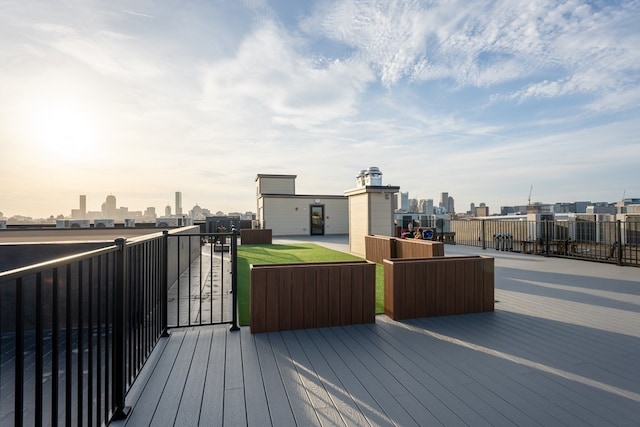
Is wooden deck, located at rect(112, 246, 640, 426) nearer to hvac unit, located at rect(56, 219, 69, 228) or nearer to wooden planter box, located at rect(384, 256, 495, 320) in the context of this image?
wooden planter box, located at rect(384, 256, 495, 320)

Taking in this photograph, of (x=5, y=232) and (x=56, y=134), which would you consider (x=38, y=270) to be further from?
(x=5, y=232)

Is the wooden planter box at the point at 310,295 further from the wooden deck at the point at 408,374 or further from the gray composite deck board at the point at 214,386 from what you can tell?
the gray composite deck board at the point at 214,386

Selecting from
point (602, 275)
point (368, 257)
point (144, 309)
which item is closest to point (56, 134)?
point (144, 309)

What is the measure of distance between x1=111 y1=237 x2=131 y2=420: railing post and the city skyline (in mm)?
5350

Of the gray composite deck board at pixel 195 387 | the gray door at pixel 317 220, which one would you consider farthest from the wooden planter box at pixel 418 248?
the gray door at pixel 317 220

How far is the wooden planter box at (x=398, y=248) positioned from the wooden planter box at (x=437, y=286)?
2.00m

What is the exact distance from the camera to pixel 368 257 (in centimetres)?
958

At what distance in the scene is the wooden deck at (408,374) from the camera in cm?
228

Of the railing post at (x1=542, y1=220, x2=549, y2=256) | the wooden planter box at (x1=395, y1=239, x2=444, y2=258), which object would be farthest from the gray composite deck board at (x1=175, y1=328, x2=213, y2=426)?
the railing post at (x1=542, y1=220, x2=549, y2=256)

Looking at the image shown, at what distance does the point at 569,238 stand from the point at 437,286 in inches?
346

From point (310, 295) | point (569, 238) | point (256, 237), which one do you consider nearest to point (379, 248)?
point (310, 295)

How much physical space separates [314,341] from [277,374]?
2.57 ft

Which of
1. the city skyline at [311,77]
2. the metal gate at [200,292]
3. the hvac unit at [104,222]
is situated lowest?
the metal gate at [200,292]

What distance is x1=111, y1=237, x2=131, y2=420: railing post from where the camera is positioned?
2271mm
